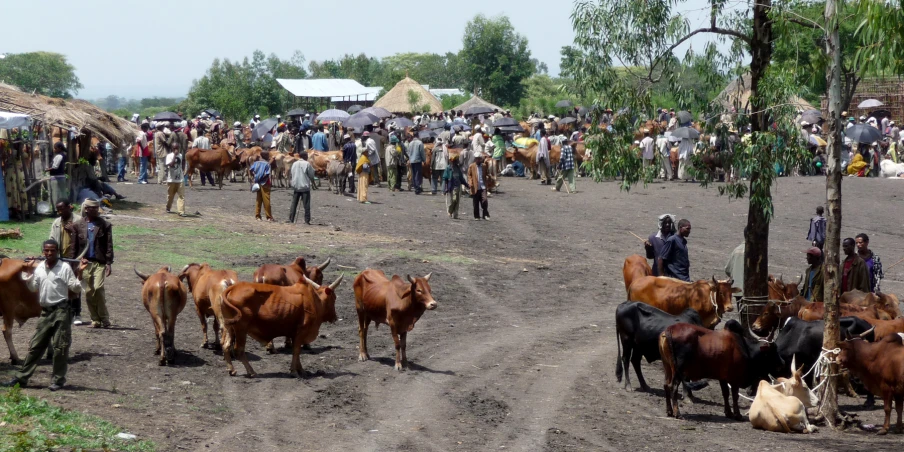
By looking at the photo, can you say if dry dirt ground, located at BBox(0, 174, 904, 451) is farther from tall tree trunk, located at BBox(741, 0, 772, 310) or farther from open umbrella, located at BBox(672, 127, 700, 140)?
open umbrella, located at BBox(672, 127, 700, 140)

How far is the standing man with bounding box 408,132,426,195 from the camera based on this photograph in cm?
3228

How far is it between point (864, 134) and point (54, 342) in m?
29.7

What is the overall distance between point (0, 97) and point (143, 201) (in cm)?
Answer: 622

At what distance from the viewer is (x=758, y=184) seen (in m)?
13.3

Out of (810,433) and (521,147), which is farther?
(521,147)

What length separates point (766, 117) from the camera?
13766 mm

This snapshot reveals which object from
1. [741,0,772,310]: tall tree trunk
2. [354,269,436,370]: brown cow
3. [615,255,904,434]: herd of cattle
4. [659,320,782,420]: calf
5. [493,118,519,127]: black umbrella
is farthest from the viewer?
[493,118,519,127]: black umbrella

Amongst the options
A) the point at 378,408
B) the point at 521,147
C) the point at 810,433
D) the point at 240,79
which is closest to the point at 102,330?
the point at 378,408

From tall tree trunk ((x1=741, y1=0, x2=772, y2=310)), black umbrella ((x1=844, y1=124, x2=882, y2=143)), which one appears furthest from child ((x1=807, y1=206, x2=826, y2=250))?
black umbrella ((x1=844, y1=124, x2=882, y2=143))

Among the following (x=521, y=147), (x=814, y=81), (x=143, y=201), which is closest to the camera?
(x=814, y=81)

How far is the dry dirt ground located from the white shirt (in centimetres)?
93

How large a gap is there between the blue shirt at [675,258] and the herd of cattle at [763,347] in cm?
60

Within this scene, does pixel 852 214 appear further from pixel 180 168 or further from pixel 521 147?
Answer: pixel 180 168

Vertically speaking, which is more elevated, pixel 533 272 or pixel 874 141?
pixel 874 141
